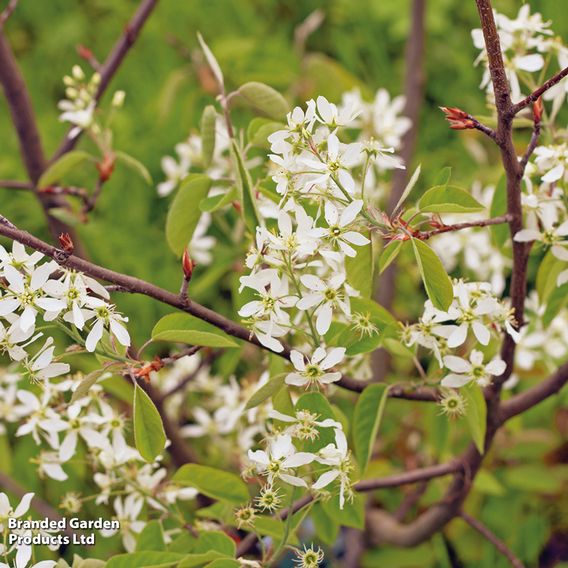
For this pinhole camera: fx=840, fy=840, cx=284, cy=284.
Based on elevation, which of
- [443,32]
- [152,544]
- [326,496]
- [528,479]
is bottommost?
[528,479]

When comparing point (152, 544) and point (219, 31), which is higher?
point (219, 31)

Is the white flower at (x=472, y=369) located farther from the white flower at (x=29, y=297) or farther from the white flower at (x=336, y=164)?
the white flower at (x=29, y=297)

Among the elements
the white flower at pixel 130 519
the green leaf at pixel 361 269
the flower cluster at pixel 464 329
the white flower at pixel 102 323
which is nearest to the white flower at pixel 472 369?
the flower cluster at pixel 464 329

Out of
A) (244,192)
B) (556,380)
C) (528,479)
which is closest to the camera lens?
(244,192)

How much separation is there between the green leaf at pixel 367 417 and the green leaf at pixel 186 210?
0.84 ft

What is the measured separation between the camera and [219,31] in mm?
2453

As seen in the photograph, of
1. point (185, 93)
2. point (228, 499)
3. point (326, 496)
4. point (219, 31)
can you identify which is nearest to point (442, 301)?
point (326, 496)

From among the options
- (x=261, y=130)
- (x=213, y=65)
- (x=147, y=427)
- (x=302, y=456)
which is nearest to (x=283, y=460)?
(x=302, y=456)

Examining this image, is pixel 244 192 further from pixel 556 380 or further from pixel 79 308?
pixel 556 380

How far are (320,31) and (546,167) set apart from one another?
179 centimetres

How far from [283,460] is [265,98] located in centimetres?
43

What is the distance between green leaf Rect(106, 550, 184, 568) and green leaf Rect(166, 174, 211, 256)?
A: 32cm

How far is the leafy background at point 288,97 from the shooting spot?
5.13 ft

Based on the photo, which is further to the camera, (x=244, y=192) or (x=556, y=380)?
(x=556, y=380)
